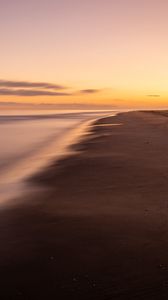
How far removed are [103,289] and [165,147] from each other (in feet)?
47.5

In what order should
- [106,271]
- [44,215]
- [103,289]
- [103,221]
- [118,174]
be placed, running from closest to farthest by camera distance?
1. [103,289]
2. [106,271]
3. [103,221]
4. [44,215]
5. [118,174]

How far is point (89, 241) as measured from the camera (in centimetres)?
635

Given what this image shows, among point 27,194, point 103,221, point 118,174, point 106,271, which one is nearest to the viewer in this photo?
point 106,271

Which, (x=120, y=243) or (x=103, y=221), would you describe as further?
(x=103, y=221)

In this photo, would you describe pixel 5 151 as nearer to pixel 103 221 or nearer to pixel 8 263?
pixel 103 221

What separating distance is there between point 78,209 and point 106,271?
9.83ft

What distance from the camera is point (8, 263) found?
219 inches

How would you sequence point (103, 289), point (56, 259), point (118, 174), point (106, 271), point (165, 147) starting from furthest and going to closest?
1. point (165, 147)
2. point (118, 174)
3. point (56, 259)
4. point (106, 271)
5. point (103, 289)

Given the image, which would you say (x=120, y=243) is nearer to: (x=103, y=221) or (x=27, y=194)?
(x=103, y=221)

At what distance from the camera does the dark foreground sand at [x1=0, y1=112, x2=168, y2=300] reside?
16.0ft

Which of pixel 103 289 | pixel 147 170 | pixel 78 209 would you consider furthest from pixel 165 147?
pixel 103 289

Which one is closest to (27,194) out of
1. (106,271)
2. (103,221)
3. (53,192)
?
(53,192)

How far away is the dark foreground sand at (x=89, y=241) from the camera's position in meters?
4.87

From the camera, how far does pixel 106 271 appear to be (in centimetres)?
527
